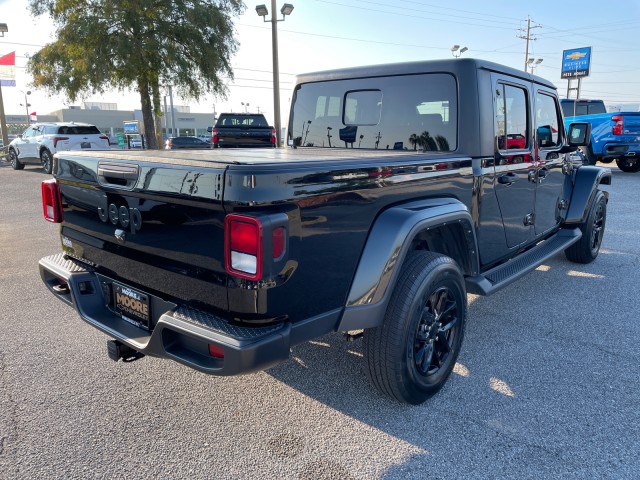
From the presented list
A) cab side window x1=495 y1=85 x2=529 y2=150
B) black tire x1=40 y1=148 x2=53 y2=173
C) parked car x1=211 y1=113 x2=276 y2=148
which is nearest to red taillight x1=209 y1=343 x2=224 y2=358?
cab side window x1=495 y1=85 x2=529 y2=150

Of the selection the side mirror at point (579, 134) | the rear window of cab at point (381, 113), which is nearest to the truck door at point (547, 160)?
the side mirror at point (579, 134)

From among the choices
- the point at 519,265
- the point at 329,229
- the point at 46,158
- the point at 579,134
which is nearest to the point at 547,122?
the point at 579,134

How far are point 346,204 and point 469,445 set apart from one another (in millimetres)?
1360

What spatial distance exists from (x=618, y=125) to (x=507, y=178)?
11.9m

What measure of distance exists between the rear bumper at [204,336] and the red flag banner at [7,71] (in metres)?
25.7

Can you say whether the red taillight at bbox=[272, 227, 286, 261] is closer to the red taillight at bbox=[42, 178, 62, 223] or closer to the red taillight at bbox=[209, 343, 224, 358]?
the red taillight at bbox=[209, 343, 224, 358]

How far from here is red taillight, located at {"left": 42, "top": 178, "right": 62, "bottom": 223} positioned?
305cm

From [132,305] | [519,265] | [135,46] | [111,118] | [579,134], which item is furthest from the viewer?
[111,118]

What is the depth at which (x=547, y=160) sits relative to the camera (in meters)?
4.30

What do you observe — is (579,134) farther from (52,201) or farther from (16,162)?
A: (16,162)

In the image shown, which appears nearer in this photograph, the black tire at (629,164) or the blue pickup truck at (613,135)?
the blue pickup truck at (613,135)

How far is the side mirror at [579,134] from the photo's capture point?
187 inches

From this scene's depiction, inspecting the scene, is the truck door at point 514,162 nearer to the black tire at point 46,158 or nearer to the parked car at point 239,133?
the parked car at point 239,133

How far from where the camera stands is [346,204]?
2.25m
